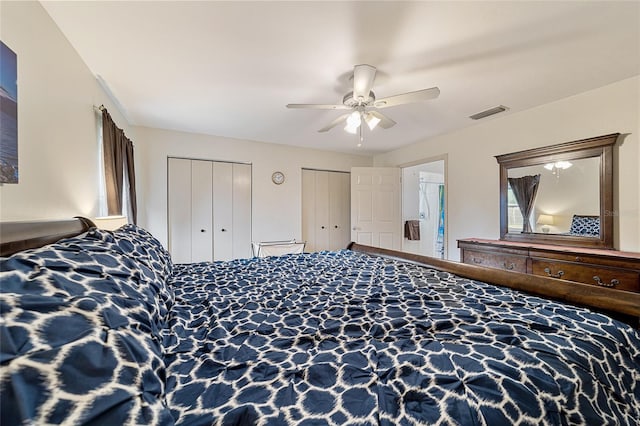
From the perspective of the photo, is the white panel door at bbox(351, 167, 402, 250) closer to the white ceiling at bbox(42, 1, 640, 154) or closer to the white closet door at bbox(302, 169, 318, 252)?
the white closet door at bbox(302, 169, 318, 252)

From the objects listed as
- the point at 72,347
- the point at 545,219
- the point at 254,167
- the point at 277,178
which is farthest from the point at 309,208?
the point at 72,347

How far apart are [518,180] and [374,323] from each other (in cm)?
303

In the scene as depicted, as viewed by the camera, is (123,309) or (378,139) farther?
(378,139)

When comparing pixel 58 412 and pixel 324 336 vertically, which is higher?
pixel 58 412

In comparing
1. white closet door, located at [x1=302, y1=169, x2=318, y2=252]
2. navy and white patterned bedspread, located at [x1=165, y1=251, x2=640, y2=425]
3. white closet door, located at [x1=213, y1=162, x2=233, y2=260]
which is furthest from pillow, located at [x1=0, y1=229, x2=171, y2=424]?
white closet door, located at [x1=302, y1=169, x2=318, y2=252]

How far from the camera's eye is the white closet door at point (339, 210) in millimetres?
5016

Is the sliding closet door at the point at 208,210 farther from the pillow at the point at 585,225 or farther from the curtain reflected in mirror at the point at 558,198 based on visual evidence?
the pillow at the point at 585,225

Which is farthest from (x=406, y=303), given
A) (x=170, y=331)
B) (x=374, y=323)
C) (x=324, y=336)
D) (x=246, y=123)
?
(x=246, y=123)

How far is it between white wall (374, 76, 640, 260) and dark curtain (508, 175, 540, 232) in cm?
22

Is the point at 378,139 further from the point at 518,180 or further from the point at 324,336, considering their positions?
the point at 324,336

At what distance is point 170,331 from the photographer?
97 cm

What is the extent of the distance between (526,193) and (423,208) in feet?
9.27

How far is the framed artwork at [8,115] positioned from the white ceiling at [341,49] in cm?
61

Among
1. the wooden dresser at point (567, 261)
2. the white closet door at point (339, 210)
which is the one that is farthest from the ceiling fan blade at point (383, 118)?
the white closet door at point (339, 210)
